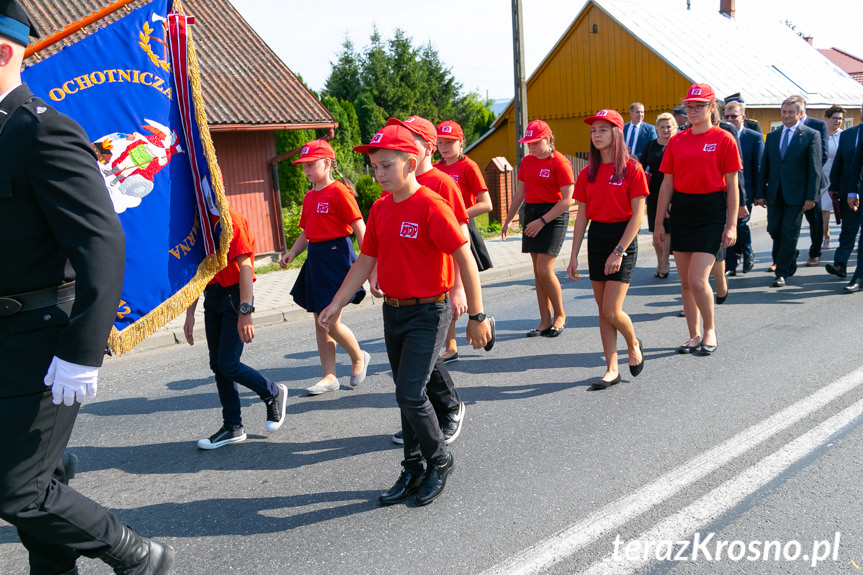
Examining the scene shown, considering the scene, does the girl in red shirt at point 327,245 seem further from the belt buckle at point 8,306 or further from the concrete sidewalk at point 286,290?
the belt buckle at point 8,306

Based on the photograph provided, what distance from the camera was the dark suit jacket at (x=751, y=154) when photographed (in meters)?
9.28

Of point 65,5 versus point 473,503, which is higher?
point 65,5

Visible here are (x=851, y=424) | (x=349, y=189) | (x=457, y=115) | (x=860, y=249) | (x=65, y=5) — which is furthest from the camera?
(x=457, y=115)

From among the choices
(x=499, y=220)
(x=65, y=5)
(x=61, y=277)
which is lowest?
(x=499, y=220)

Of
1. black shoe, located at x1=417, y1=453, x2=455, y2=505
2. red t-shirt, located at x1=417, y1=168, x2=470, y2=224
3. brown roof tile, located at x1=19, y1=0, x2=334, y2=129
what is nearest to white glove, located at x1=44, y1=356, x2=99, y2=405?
black shoe, located at x1=417, y1=453, x2=455, y2=505

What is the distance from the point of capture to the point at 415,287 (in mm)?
3678

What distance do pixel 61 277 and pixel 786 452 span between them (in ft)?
12.1

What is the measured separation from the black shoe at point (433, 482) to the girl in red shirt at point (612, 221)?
1923mm

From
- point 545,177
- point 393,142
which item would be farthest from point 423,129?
point 545,177

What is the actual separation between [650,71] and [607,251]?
21.5 meters

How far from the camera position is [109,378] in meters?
6.32

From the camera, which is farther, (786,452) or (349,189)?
(349,189)

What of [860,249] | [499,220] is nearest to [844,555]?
[860,249]

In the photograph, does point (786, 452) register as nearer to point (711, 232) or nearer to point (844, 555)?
point (844, 555)
